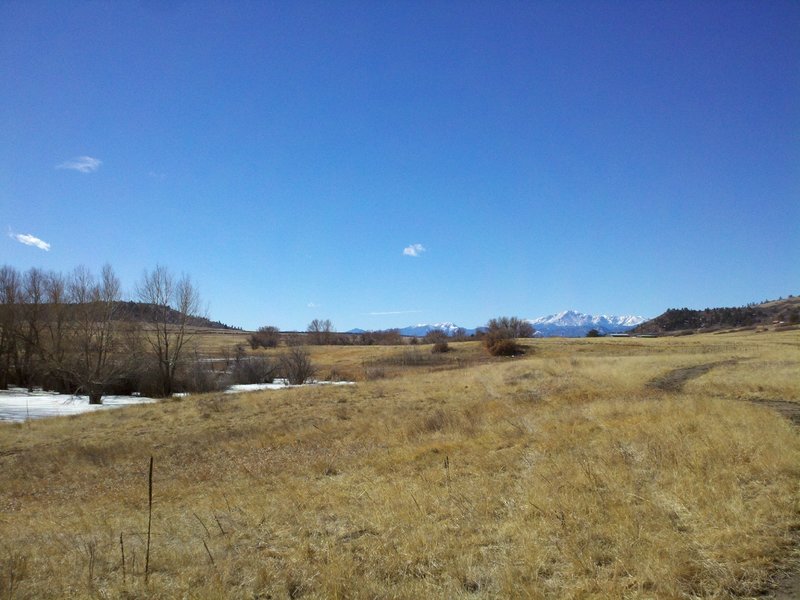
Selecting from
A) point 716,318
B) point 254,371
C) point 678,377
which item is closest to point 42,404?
point 254,371

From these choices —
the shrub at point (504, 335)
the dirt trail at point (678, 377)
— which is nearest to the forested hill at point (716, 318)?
the shrub at point (504, 335)

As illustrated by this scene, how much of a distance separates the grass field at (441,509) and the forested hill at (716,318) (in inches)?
5367

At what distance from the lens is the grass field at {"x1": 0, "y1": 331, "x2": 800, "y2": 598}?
503 cm

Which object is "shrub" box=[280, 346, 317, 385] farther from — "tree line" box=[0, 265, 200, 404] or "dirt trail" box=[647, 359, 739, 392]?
"dirt trail" box=[647, 359, 739, 392]

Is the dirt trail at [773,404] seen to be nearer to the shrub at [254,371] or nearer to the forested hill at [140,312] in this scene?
the shrub at [254,371]

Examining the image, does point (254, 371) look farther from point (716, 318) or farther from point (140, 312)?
point (716, 318)

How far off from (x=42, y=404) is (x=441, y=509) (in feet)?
123

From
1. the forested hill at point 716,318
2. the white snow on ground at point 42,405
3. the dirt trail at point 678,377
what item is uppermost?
the forested hill at point 716,318

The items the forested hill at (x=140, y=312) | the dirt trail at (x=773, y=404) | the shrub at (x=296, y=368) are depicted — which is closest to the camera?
the dirt trail at (x=773, y=404)

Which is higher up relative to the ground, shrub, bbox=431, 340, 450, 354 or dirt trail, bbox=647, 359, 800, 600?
shrub, bbox=431, 340, 450, 354

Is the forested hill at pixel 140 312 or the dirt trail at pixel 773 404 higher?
the forested hill at pixel 140 312

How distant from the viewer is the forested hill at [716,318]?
5138 inches

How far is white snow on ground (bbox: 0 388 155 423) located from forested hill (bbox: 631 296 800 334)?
137221 mm

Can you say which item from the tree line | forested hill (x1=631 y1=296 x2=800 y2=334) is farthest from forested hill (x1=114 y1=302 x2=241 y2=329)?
forested hill (x1=631 y1=296 x2=800 y2=334)
